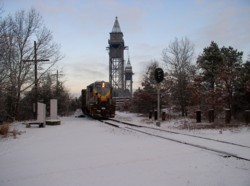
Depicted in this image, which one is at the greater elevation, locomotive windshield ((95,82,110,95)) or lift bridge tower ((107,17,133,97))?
lift bridge tower ((107,17,133,97))

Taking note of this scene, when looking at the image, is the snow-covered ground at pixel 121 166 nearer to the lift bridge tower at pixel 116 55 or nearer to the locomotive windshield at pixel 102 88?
the locomotive windshield at pixel 102 88

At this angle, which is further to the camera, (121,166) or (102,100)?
(102,100)

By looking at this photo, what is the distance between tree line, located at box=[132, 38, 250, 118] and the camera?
89.0 ft

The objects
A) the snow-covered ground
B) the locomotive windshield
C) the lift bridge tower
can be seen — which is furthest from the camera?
the lift bridge tower

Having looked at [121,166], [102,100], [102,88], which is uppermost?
→ [102,88]

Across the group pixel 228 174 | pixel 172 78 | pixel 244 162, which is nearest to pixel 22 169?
pixel 228 174

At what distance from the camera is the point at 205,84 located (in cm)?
3638

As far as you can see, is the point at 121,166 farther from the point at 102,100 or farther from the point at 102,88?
the point at 102,88

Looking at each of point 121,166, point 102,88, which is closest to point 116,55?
point 102,88

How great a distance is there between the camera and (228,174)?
7.34 m

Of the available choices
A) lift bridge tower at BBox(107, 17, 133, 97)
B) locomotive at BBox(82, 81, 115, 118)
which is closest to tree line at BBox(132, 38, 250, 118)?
locomotive at BBox(82, 81, 115, 118)

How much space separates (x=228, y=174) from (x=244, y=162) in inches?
59.1

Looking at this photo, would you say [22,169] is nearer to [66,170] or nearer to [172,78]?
[66,170]

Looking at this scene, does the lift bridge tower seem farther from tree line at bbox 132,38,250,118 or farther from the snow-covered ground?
the snow-covered ground
